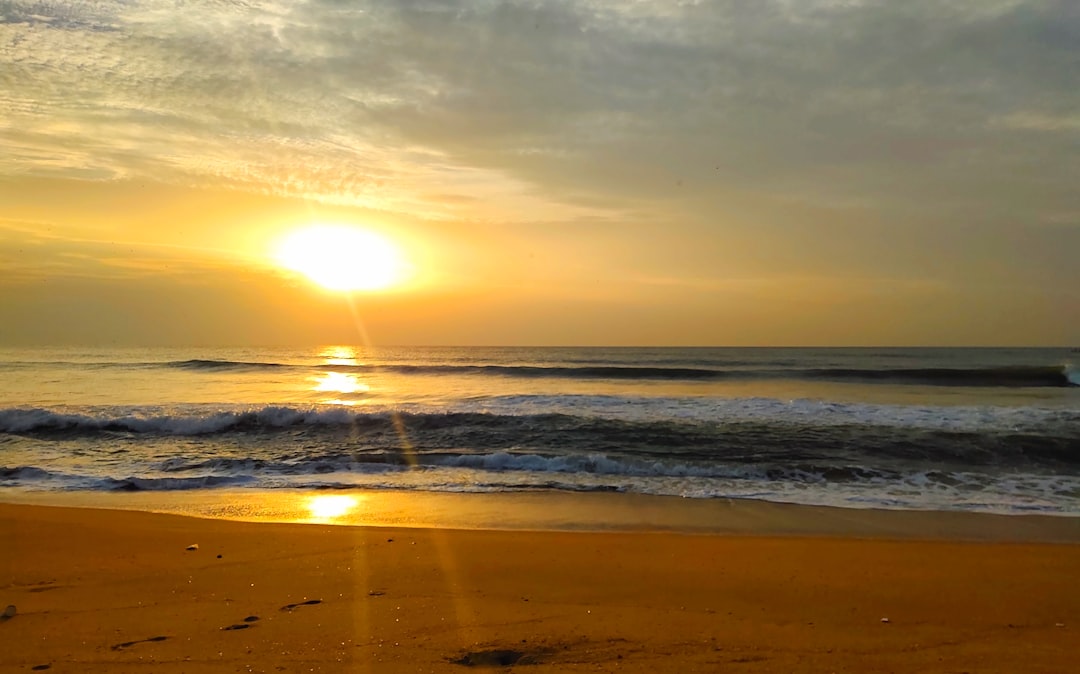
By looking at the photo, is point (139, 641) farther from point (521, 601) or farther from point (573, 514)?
point (573, 514)

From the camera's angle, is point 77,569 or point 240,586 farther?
point 77,569

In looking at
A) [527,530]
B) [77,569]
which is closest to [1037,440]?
[527,530]

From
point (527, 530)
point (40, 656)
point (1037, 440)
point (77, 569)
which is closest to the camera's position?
point (40, 656)

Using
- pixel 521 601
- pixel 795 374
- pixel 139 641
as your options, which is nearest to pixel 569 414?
pixel 521 601

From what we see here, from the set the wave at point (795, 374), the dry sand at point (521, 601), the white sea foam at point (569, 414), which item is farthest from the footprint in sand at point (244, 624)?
the wave at point (795, 374)

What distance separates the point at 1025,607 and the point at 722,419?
12.6m

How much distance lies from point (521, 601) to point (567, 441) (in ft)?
31.8

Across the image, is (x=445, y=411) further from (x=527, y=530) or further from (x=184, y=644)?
(x=184, y=644)

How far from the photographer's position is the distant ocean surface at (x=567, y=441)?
10.7m

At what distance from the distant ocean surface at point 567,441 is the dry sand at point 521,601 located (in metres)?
3.17

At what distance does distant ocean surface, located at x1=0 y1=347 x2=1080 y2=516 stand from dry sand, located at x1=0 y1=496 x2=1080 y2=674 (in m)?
3.17

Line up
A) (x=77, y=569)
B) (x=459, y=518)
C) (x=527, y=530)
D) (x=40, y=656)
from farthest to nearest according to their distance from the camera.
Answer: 1. (x=459, y=518)
2. (x=527, y=530)
3. (x=77, y=569)
4. (x=40, y=656)

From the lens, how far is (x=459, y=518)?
8.29 m

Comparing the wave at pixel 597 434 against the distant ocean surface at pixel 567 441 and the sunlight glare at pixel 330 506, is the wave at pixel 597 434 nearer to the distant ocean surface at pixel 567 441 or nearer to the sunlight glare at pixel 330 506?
the distant ocean surface at pixel 567 441
